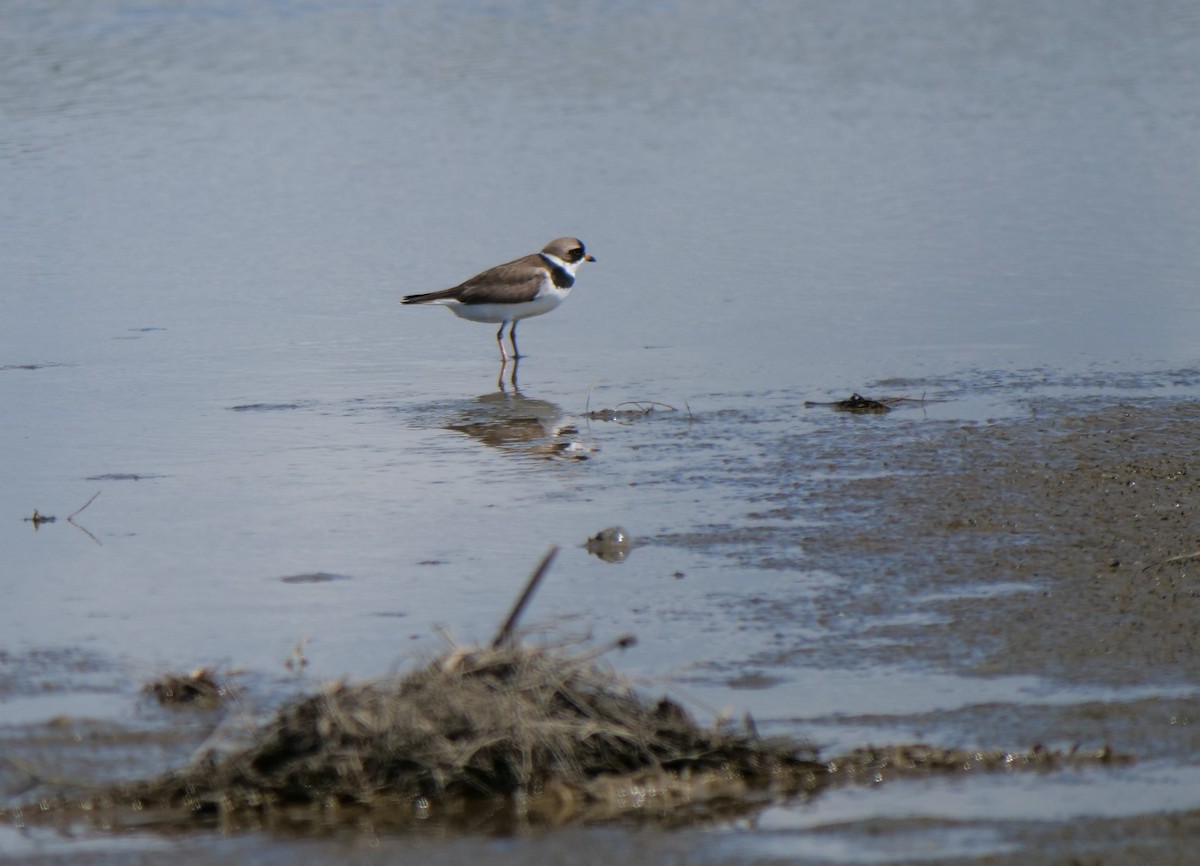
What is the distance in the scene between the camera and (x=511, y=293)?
11414mm

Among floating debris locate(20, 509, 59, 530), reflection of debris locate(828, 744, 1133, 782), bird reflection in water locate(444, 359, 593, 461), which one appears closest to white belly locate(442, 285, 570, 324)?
bird reflection in water locate(444, 359, 593, 461)

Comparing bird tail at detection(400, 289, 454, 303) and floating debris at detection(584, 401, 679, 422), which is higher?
bird tail at detection(400, 289, 454, 303)

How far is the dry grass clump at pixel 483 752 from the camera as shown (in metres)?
4.77

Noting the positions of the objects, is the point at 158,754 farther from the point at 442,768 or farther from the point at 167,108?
the point at 167,108

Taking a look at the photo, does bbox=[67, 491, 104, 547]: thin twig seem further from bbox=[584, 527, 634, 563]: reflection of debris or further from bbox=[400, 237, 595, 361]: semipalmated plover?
bbox=[400, 237, 595, 361]: semipalmated plover

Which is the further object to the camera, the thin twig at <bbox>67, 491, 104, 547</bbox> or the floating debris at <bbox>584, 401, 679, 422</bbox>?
the floating debris at <bbox>584, 401, 679, 422</bbox>

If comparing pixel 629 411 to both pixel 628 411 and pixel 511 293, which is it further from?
pixel 511 293

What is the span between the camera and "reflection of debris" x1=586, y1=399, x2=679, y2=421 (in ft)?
31.3

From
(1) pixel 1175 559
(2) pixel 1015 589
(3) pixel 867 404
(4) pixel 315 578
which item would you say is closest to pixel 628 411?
(3) pixel 867 404

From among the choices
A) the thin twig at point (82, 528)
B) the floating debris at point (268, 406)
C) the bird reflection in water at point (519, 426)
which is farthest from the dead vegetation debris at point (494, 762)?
the floating debris at point (268, 406)

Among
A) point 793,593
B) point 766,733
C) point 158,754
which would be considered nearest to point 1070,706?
point 766,733

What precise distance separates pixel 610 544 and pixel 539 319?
A: 612 cm

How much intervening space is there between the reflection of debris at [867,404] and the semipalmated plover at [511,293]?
2.56m

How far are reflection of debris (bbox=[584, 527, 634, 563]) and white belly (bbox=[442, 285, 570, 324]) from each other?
4.44m
